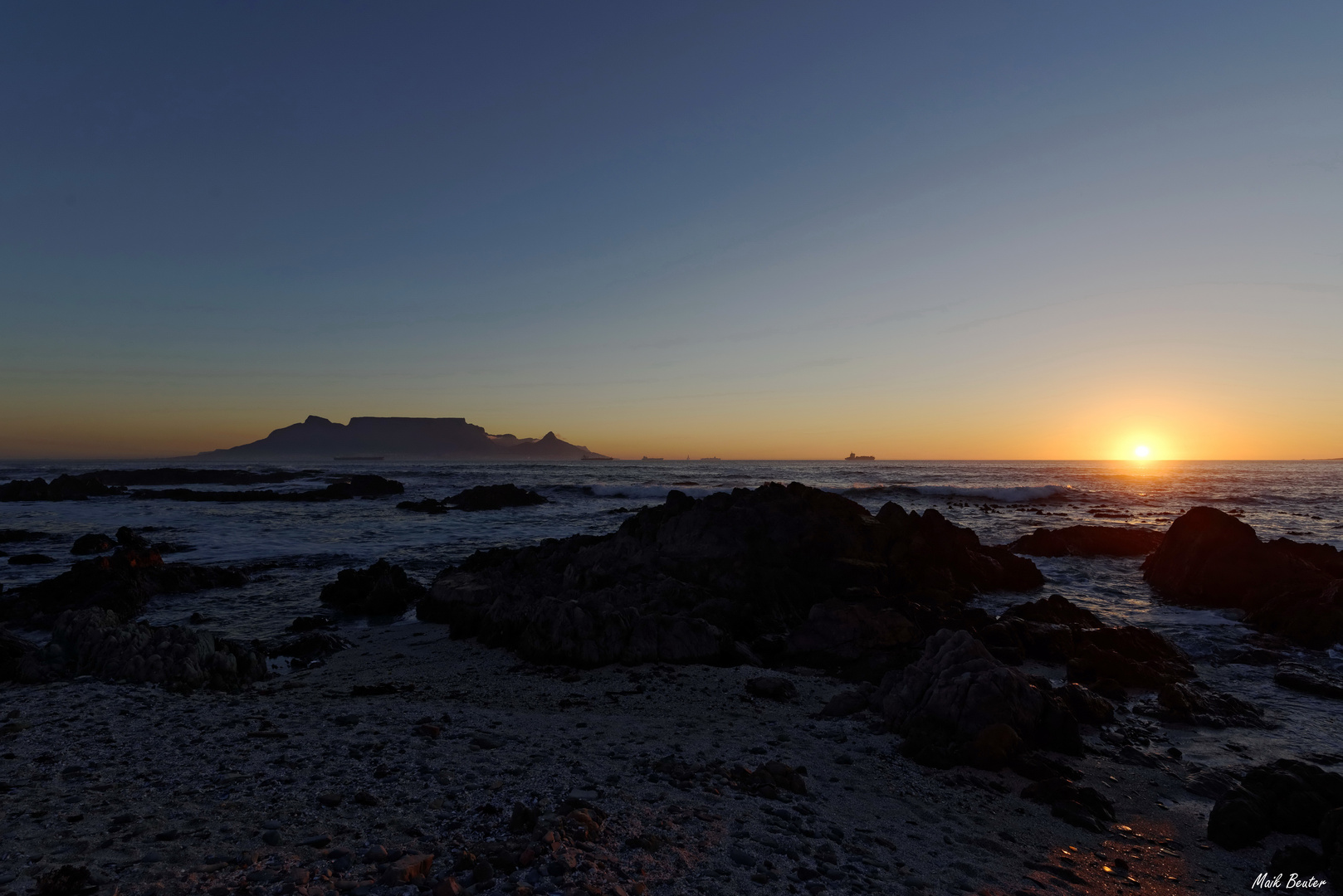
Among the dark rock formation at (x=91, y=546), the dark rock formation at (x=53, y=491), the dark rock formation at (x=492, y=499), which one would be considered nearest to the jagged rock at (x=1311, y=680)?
the dark rock formation at (x=91, y=546)

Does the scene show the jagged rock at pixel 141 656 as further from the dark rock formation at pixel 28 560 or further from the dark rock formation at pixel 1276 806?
the dark rock formation at pixel 28 560

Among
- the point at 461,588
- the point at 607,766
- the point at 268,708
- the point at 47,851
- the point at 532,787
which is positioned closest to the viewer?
the point at 47,851

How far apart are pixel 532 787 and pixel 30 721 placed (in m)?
5.96

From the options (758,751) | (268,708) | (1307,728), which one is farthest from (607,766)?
(1307,728)

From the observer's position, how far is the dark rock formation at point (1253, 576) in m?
13.4

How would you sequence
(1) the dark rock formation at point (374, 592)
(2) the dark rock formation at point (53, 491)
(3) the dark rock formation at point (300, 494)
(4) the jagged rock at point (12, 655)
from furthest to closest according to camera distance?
(3) the dark rock formation at point (300, 494), (2) the dark rock formation at point (53, 491), (1) the dark rock formation at point (374, 592), (4) the jagged rock at point (12, 655)

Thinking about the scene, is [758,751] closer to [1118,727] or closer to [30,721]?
[1118,727]

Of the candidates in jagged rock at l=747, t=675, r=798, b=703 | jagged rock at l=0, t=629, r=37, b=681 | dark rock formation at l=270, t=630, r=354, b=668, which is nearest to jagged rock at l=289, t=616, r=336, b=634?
dark rock formation at l=270, t=630, r=354, b=668

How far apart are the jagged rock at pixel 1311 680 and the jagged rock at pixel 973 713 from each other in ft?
17.8

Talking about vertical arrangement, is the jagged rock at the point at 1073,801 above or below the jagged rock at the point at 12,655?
below

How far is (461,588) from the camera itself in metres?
15.2

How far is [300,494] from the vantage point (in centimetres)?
5412

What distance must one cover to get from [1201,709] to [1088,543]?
18.1m

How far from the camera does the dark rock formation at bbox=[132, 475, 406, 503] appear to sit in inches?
2010
